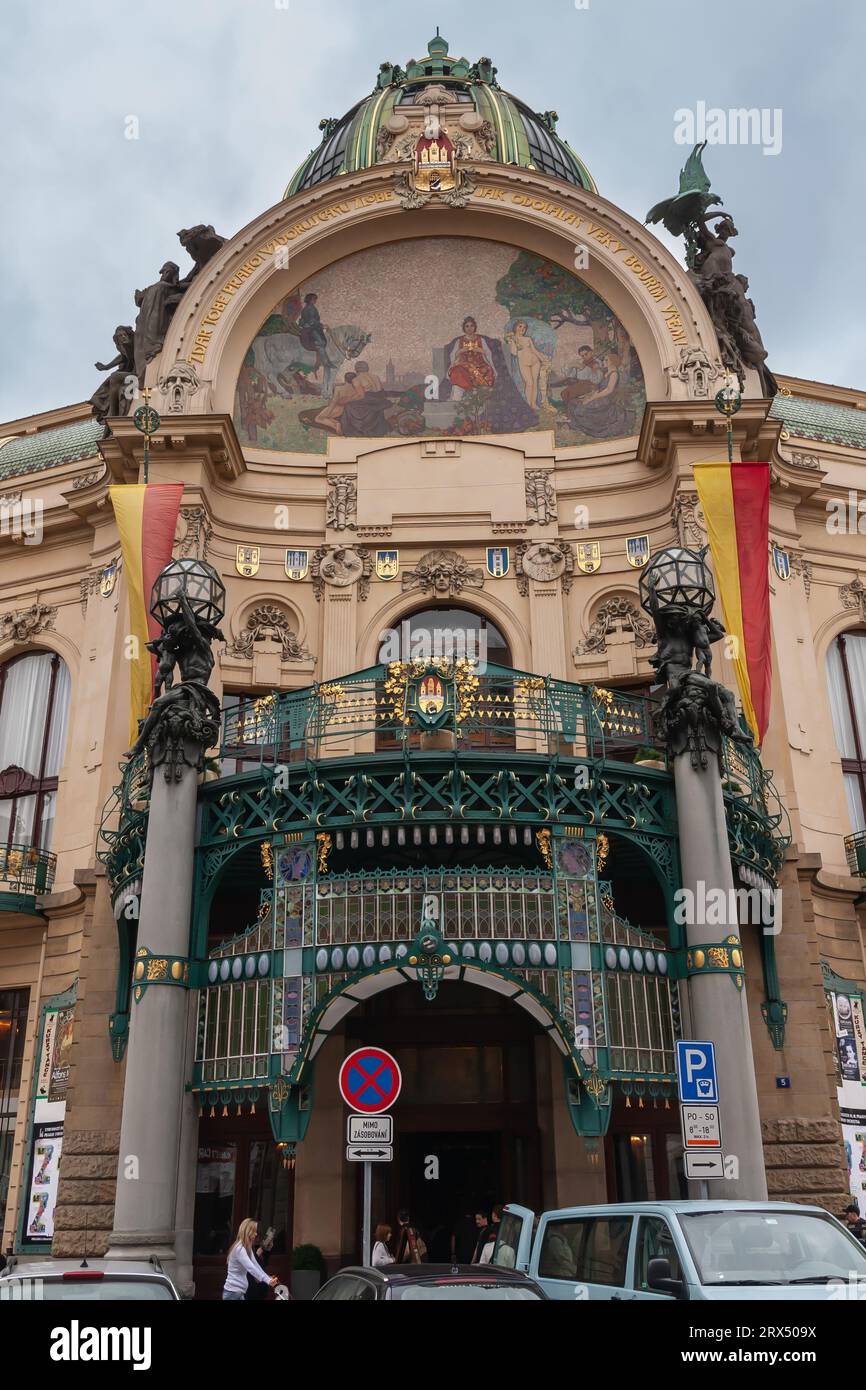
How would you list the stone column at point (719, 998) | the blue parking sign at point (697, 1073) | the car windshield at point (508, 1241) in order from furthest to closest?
the stone column at point (719, 998) < the blue parking sign at point (697, 1073) < the car windshield at point (508, 1241)

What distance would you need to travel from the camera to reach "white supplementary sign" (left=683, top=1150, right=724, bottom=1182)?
12.0m

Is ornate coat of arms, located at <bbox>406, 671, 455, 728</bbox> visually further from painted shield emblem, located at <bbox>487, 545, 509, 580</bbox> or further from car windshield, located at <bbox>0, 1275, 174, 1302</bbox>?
car windshield, located at <bbox>0, 1275, 174, 1302</bbox>

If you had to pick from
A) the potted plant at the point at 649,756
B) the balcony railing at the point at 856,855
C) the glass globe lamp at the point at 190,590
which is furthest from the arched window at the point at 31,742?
the balcony railing at the point at 856,855

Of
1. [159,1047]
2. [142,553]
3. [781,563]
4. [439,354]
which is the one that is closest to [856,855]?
[781,563]

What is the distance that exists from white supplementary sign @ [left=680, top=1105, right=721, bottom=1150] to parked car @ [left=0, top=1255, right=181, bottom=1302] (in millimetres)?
5519

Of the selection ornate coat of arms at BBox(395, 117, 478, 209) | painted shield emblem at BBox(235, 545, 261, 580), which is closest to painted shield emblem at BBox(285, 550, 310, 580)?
painted shield emblem at BBox(235, 545, 261, 580)

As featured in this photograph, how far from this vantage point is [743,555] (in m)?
21.2

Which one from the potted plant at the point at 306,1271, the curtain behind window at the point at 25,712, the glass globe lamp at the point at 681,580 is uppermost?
the curtain behind window at the point at 25,712

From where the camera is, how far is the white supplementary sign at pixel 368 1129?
10656mm

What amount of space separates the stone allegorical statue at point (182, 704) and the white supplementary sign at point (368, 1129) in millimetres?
7271

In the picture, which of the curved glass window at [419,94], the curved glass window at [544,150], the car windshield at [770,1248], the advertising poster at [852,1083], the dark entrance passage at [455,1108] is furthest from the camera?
the curved glass window at [544,150]

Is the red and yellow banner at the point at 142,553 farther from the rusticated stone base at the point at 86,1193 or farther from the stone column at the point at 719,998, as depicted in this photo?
the stone column at the point at 719,998

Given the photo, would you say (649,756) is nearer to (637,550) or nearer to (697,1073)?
(697,1073)
